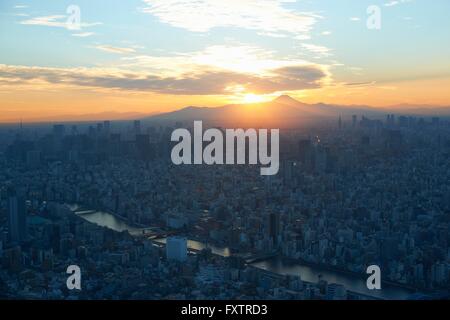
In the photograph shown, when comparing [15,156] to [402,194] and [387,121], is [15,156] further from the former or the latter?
[387,121]

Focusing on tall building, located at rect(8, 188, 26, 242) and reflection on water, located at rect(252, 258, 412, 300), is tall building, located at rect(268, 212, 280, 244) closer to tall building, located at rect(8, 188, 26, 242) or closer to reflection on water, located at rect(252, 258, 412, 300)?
reflection on water, located at rect(252, 258, 412, 300)

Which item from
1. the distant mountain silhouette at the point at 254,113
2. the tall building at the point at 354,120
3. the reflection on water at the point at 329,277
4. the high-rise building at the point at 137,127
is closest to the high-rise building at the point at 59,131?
the high-rise building at the point at 137,127

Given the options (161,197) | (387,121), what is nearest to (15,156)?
(161,197)

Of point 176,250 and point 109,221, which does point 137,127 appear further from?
point 176,250

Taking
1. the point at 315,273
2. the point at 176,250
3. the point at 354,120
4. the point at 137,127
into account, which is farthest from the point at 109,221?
the point at 354,120

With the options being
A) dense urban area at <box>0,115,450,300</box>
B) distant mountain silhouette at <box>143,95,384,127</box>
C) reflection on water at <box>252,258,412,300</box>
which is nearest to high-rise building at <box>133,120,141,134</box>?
dense urban area at <box>0,115,450,300</box>

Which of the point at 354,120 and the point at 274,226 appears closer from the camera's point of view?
the point at 274,226
